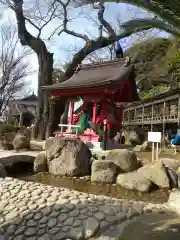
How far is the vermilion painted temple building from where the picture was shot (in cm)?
1266

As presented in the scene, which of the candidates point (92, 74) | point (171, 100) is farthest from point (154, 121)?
point (92, 74)

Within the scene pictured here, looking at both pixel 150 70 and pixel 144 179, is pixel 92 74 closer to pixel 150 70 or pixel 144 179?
pixel 144 179

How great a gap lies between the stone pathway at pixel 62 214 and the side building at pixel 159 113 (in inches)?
405

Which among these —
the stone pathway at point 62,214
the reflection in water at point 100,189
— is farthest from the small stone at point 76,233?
the reflection in water at point 100,189

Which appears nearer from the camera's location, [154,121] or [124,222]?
[124,222]

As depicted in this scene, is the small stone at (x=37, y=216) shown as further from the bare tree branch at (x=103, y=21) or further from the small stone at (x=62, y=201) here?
the bare tree branch at (x=103, y=21)

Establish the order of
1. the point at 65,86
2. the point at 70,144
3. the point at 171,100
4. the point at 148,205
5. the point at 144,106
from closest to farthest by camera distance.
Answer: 1. the point at 148,205
2. the point at 70,144
3. the point at 65,86
4. the point at 171,100
5. the point at 144,106

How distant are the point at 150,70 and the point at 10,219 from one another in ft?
79.7

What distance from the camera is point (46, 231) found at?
5.05 metres

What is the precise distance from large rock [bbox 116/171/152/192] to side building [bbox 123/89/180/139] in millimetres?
8146

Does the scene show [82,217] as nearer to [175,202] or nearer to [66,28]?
[175,202]

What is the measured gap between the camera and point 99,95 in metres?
13.5

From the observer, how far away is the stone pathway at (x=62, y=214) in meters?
4.94

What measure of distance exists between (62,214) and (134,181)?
2.84 m
